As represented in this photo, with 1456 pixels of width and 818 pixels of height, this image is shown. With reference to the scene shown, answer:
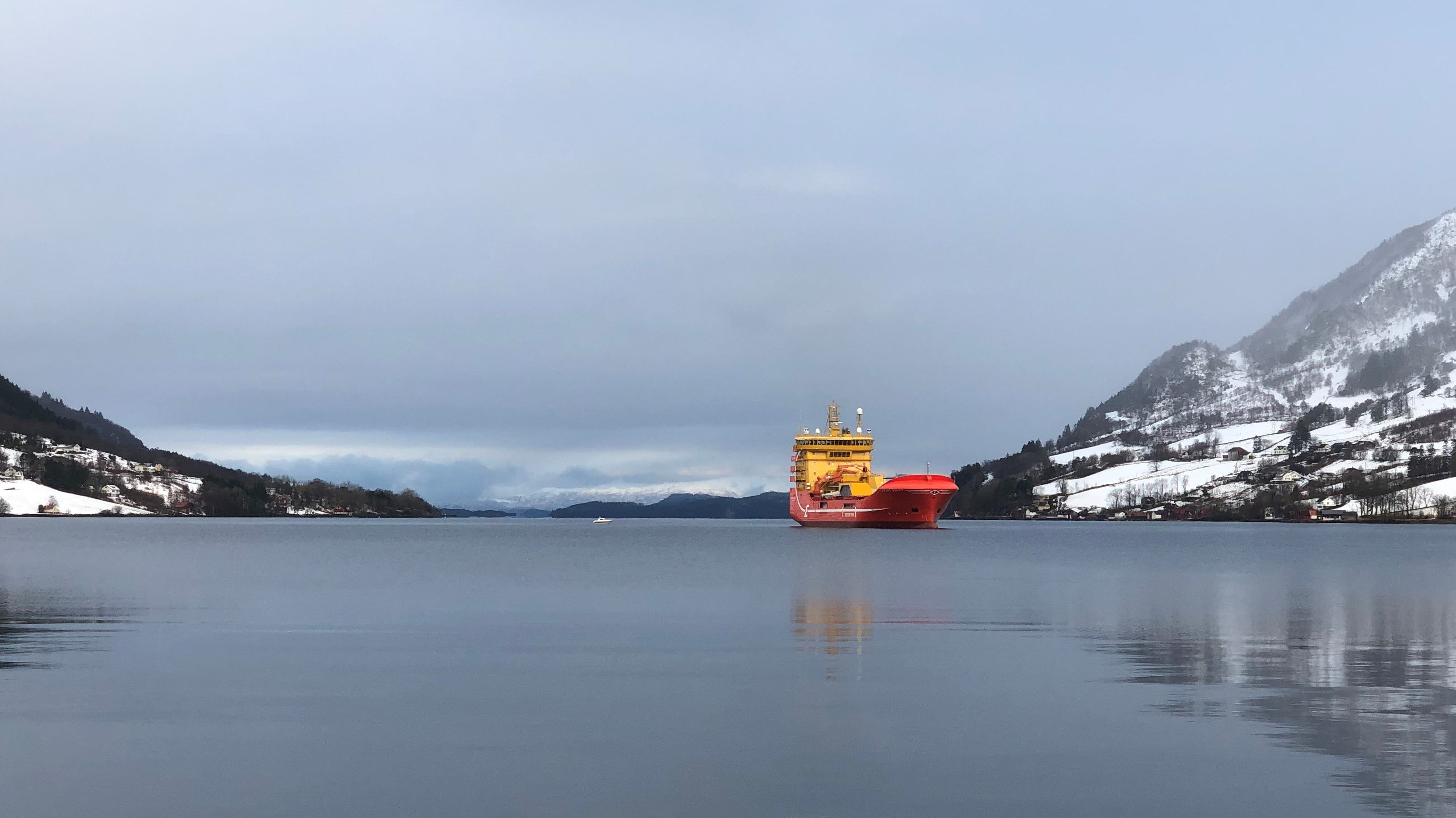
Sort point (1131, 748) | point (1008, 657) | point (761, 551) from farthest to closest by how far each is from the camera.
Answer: point (761, 551), point (1008, 657), point (1131, 748)

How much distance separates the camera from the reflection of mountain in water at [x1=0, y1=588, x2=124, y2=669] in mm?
36906

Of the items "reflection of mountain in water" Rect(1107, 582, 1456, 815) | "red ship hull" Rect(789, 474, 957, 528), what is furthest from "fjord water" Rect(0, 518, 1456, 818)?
"red ship hull" Rect(789, 474, 957, 528)

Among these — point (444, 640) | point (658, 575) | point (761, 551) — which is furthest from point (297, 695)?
point (761, 551)

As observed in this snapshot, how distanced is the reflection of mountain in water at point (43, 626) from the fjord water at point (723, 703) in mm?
247

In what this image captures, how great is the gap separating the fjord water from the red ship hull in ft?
360

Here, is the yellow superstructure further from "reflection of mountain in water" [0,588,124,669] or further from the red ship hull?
"reflection of mountain in water" [0,588,124,669]

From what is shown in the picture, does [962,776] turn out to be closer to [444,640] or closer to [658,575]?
[444,640]

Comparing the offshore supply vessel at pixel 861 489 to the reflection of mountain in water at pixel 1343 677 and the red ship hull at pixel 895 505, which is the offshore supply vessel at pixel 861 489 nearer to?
the red ship hull at pixel 895 505

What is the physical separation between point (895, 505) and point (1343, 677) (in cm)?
15015

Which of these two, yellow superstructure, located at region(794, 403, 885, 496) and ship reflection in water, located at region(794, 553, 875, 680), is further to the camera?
yellow superstructure, located at region(794, 403, 885, 496)

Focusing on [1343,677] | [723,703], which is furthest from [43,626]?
[1343,677]

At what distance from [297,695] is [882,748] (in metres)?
14.7

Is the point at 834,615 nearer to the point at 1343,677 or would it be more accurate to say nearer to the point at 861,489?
the point at 1343,677

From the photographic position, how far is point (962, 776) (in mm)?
21391
